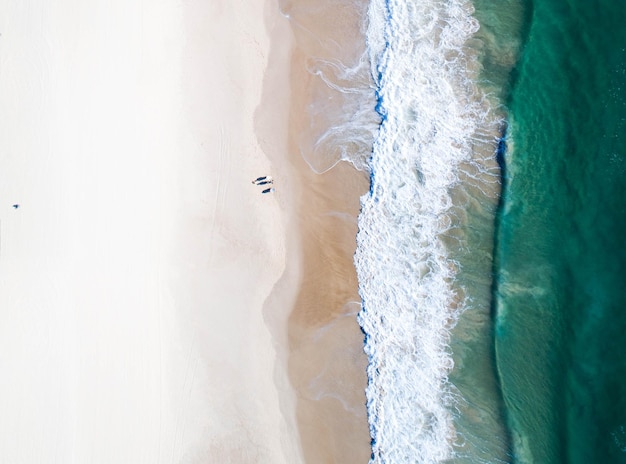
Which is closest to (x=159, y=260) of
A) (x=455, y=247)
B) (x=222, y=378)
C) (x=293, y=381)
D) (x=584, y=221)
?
(x=222, y=378)

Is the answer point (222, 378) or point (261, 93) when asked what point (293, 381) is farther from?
point (261, 93)

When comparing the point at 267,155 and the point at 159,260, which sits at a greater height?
the point at 267,155

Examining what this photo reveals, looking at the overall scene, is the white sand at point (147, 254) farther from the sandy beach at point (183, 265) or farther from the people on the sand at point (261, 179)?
the people on the sand at point (261, 179)

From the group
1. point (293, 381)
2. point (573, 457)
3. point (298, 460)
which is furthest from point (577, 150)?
point (298, 460)

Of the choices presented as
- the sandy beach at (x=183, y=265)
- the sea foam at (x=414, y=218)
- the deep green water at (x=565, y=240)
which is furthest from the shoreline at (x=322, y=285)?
the deep green water at (x=565, y=240)

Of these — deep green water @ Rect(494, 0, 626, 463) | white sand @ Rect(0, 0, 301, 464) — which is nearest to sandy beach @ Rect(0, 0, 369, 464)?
white sand @ Rect(0, 0, 301, 464)

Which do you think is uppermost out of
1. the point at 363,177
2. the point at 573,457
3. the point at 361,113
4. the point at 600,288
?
the point at 361,113

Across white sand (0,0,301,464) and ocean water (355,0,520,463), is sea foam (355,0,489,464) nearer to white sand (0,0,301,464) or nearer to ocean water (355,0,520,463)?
ocean water (355,0,520,463)
